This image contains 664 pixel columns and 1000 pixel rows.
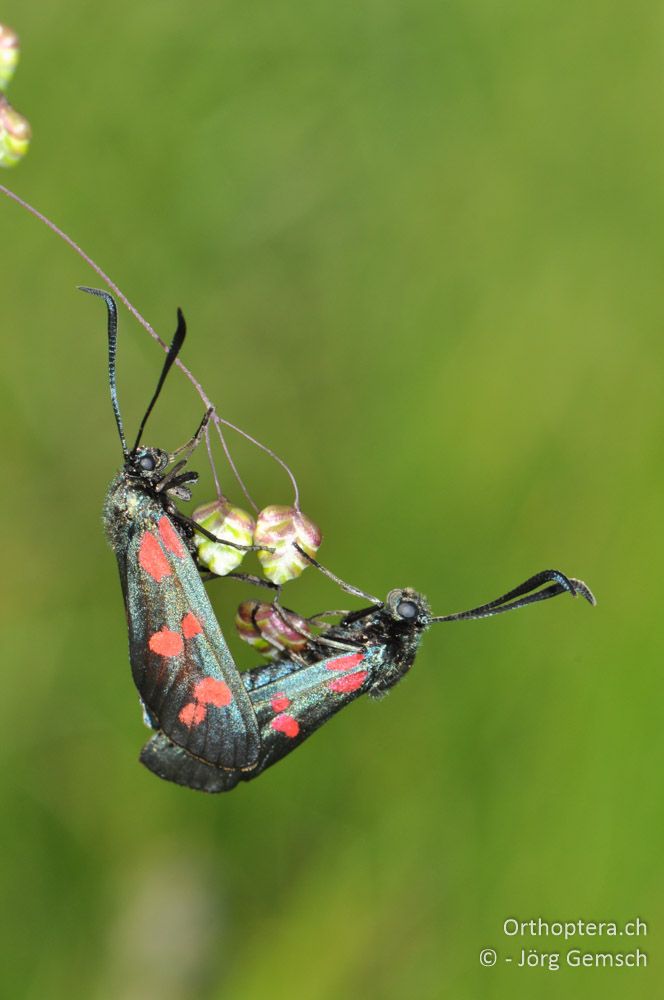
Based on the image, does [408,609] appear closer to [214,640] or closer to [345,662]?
[345,662]

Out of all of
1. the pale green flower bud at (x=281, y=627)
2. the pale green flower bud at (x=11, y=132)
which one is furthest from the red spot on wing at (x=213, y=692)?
the pale green flower bud at (x=11, y=132)

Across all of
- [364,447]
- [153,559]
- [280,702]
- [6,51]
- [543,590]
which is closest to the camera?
[6,51]

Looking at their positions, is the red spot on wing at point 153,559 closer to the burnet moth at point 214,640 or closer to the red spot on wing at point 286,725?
the burnet moth at point 214,640

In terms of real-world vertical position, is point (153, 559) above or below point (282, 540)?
below

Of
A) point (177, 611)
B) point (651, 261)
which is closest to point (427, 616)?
point (177, 611)

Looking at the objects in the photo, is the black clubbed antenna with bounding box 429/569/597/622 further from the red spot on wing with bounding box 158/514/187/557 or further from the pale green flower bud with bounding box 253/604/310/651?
the red spot on wing with bounding box 158/514/187/557

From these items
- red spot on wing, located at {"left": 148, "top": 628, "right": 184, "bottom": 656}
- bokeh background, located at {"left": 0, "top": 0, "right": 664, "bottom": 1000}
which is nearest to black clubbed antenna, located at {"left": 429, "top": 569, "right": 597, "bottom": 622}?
red spot on wing, located at {"left": 148, "top": 628, "right": 184, "bottom": 656}

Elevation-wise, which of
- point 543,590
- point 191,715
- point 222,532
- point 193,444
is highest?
point 543,590

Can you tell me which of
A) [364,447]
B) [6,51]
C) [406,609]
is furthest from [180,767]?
[364,447]
